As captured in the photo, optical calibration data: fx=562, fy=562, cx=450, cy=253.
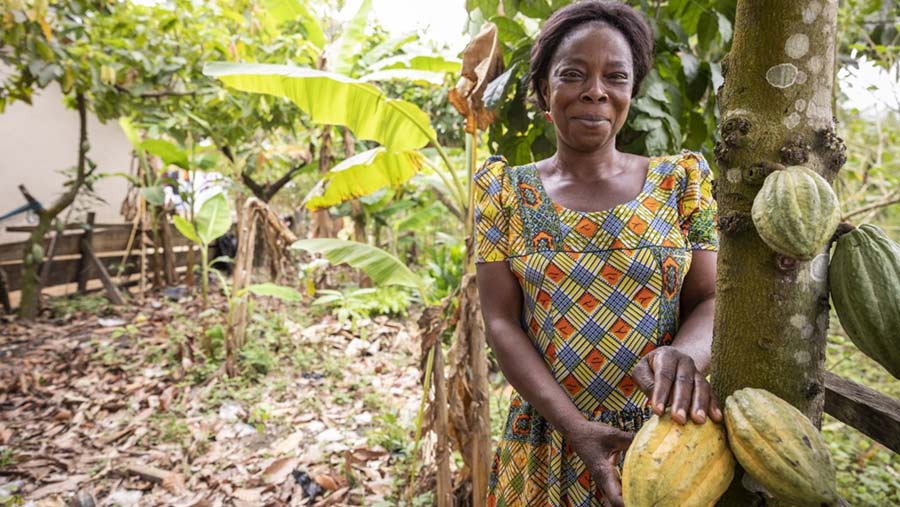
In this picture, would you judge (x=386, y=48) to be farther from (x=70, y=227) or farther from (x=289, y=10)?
(x=70, y=227)

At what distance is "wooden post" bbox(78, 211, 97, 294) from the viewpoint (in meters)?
6.34

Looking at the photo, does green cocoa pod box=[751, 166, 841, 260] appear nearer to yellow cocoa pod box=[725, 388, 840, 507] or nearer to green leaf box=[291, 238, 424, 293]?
yellow cocoa pod box=[725, 388, 840, 507]

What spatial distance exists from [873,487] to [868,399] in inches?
85.4

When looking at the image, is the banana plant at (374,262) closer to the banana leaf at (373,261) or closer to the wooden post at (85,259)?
the banana leaf at (373,261)

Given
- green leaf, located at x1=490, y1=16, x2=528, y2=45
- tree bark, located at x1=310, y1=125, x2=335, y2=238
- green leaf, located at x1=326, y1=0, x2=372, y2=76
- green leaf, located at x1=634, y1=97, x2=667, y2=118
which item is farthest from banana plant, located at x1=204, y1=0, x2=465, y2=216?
tree bark, located at x1=310, y1=125, x2=335, y2=238

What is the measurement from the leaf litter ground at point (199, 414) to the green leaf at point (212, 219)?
808 mm

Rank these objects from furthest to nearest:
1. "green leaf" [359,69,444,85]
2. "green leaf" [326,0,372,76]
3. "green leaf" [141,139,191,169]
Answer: "green leaf" [141,139,191,169] → "green leaf" [326,0,372,76] → "green leaf" [359,69,444,85]

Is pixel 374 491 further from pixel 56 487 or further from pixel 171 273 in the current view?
pixel 171 273

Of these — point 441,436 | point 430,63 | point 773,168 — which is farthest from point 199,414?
point 773,168

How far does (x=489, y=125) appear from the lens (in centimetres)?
219

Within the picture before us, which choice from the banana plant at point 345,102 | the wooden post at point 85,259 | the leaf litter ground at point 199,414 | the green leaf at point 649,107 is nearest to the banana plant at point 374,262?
the banana plant at point 345,102

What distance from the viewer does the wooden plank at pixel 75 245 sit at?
5.85m

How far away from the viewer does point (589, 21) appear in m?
1.19

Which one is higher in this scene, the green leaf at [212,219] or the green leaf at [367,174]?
the green leaf at [367,174]
